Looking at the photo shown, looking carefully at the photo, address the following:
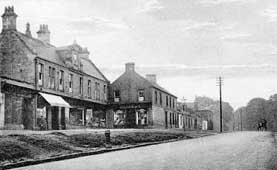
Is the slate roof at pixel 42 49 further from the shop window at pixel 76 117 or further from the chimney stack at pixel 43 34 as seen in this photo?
the shop window at pixel 76 117

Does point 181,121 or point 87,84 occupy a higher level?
Result: point 87,84

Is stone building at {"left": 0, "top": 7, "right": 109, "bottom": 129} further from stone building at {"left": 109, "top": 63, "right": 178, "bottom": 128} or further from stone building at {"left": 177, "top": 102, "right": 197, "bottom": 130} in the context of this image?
stone building at {"left": 177, "top": 102, "right": 197, "bottom": 130}

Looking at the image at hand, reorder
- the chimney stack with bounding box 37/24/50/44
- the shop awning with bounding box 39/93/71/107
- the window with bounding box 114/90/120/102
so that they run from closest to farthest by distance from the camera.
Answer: the shop awning with bounding box 39/93/71/107, the chimney stack with bounding box 37/24/50/44, the window with bounding box 114/90/120/102

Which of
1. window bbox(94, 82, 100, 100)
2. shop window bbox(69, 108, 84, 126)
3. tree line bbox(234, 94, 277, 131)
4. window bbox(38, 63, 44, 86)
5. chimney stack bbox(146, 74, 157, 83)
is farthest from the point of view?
tree line bbox(234, 94, 277, 131)

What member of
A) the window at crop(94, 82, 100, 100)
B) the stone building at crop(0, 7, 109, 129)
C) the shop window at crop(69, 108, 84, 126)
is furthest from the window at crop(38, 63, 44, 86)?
the window at crop(94, 82, 100, 100)

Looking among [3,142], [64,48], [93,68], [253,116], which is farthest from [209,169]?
[253,116]

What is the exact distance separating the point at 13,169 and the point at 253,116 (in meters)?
120

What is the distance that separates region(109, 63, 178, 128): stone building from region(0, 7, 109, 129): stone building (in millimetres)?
10301

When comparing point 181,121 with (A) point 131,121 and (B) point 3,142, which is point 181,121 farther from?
(B) point 3,142

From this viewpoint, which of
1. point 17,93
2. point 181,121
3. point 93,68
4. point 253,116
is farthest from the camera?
point 253,116

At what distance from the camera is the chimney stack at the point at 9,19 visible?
3278cm

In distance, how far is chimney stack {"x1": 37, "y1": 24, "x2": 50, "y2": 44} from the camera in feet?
135

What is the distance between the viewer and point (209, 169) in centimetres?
1019

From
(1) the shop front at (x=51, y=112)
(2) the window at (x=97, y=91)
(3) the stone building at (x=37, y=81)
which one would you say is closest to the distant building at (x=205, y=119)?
(2) the window at (x=97, y=91)
